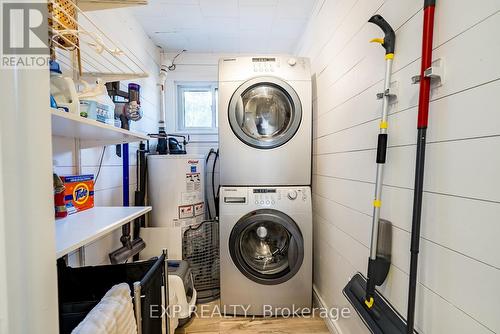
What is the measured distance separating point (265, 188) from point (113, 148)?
1.10 meters

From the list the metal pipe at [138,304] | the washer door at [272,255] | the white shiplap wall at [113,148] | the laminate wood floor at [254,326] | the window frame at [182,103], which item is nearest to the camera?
the metal pipe at [138,304]

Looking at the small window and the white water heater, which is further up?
the small window

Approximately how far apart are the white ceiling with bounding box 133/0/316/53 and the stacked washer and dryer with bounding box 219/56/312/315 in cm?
45

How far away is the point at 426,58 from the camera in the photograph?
696mm

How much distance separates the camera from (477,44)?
59 centimetres

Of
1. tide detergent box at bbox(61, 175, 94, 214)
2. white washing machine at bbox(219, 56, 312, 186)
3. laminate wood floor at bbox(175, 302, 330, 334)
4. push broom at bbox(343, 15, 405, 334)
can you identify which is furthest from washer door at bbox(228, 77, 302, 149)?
laminate wood floor at bbox(175, 302, 330, 334)

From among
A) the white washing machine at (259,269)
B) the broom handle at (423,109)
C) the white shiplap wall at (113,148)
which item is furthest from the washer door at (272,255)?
the broom handle at (423,109)

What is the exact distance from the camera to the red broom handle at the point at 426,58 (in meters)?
0.69

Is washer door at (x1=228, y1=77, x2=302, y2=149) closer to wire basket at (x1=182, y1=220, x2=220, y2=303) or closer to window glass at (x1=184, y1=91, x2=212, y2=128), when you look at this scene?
wire basket at (x1=182, y1=220, x2=220, y2=303)

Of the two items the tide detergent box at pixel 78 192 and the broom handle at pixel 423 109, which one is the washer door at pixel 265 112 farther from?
the broom handle at pixel 423 109

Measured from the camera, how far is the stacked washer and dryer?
1708 millimetres

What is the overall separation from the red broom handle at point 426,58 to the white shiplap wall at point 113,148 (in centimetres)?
144

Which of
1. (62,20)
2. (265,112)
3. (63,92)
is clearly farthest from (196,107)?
(63,92)

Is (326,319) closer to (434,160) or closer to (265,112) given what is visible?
(434,160)
